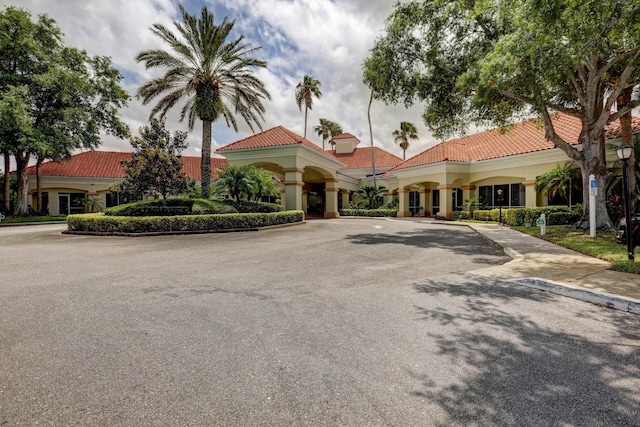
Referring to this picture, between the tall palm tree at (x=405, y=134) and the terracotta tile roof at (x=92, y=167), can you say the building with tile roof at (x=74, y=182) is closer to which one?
the terracotta tile roof at (x=92, y=167)

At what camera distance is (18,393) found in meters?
2.62

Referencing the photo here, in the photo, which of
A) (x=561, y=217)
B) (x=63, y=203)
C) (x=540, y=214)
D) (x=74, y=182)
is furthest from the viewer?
(x=63, y=203)

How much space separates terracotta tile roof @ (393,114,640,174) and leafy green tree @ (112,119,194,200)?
1984 cm

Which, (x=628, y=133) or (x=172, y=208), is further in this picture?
(x=172, y=208)

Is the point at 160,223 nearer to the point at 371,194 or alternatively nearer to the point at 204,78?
the point at 204,78

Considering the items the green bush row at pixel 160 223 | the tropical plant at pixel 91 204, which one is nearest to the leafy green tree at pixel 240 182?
the green bush row at pixel 160 223

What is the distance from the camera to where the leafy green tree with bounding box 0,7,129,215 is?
24.2 m

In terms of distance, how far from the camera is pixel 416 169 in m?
27.9

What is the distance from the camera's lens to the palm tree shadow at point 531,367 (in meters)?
2.39

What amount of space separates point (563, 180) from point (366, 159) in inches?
1005

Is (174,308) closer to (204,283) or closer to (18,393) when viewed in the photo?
(204,283)

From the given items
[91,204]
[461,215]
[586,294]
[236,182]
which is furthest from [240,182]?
[91,204]

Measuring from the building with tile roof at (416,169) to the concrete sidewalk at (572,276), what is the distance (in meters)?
11.4

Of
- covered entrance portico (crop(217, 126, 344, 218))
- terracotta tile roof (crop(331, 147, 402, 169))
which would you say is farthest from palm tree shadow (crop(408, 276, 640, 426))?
terracotta tile roof (crop(331, 147, 402, 169))
